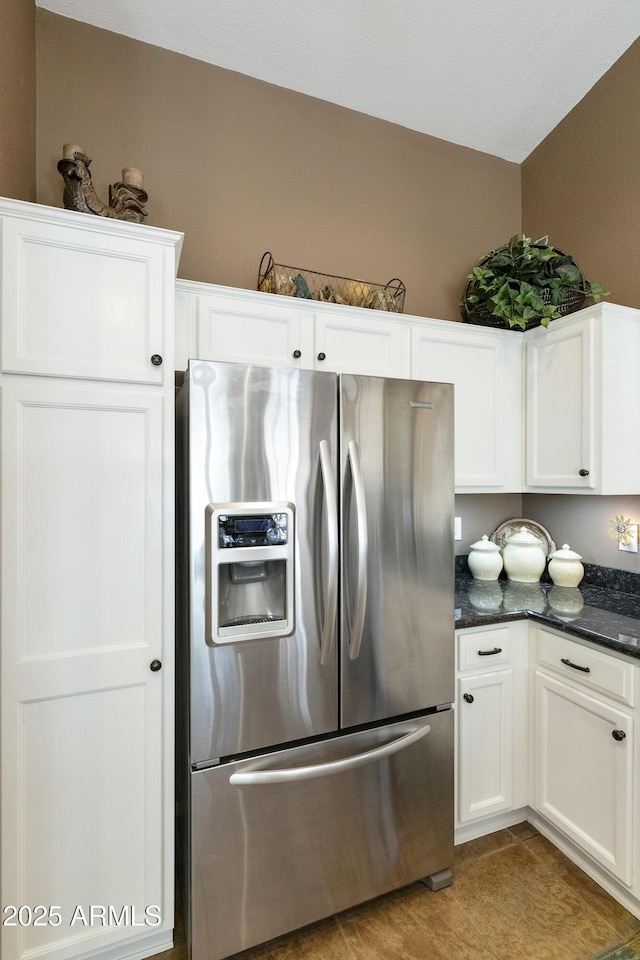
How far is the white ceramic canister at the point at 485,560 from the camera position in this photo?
2.47 meters

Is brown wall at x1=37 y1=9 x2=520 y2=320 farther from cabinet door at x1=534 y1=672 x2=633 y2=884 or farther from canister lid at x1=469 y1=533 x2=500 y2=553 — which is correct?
cabinet door at x1=534 y1=672 x2=633 y2=884

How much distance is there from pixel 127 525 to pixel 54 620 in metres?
0.31

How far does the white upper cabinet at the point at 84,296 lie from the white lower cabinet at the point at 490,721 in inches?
59.3

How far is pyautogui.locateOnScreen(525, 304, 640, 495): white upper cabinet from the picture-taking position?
2.10 m

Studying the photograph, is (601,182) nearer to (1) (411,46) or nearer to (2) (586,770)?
(1) (411,46)

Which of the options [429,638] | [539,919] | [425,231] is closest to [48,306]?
[429,638]

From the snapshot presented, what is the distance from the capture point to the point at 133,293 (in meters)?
1.42

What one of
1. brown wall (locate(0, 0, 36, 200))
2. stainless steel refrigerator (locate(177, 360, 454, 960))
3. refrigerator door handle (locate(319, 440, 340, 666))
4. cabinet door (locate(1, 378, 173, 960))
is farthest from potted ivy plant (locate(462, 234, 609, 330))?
brown wall (locate(0, 0, 36, 200))

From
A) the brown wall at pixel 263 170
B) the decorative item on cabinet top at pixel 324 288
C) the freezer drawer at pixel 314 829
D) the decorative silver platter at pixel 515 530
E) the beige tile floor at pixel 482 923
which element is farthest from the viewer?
the decorative silver platter at pixel 515 530

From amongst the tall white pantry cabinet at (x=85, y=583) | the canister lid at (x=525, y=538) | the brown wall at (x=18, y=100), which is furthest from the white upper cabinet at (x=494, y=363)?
the brown wall at (x=18, y=100)

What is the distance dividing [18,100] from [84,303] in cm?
88

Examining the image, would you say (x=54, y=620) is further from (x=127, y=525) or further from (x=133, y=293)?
(x=133, y=293)

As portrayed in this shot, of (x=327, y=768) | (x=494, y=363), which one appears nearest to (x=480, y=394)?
(x=494, y=363)

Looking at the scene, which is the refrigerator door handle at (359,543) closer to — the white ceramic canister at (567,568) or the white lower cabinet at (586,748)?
the white lower cabinet at (586,748)
